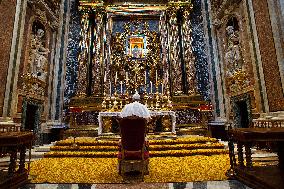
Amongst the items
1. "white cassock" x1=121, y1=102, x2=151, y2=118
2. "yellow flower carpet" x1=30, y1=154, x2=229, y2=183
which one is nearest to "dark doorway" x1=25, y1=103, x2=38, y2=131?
"yellow flower carpet" x1=30, y1=154, x2=229, y2=183

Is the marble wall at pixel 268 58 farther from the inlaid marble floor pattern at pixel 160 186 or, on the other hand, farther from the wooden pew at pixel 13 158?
the wooden pew at pixel 13 158

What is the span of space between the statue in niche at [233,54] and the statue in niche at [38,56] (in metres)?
7.42

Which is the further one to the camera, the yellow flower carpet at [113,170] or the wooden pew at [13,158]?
the yellow flower carpet at [113,170]

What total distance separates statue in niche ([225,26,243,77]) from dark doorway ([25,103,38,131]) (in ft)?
25.6

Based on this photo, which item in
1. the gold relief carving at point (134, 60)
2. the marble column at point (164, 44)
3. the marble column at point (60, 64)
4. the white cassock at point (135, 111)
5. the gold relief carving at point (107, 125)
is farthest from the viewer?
the gold relief carving at point (134, 60)

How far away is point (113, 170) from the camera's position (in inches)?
167

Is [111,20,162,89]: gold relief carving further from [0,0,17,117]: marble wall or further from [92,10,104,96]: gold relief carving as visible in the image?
[0,0,17,117]: marble wall

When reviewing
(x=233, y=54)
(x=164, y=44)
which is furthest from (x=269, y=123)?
(x=164, y=44)

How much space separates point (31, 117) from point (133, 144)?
6117 mm

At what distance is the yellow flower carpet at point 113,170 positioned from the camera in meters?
3.59

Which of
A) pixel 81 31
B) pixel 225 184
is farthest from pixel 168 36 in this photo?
pixel 225 184

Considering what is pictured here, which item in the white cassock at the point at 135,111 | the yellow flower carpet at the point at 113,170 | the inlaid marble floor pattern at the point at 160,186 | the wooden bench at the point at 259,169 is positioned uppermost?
the white cassock at the point at 135,111

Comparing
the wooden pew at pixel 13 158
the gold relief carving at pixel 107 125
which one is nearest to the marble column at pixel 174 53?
the gold relief carving at pixel 107 125

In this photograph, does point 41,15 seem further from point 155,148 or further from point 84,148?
point 155,148
